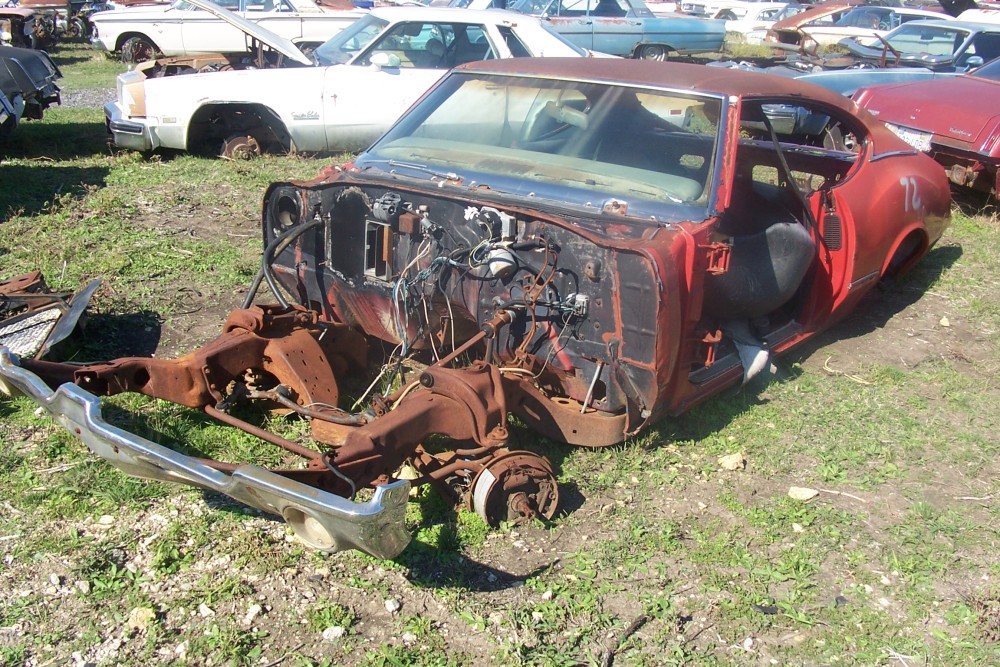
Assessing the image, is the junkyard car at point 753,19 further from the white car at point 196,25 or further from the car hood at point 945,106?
the car hood at point 945,106

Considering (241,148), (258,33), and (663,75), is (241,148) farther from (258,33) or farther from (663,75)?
(663,75)

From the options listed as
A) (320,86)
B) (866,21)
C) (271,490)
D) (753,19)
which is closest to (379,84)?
(320,86)

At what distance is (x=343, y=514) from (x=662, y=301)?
4.74 ft

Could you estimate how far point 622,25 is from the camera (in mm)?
15492

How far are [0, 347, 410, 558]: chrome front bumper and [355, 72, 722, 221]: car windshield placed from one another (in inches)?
69.3

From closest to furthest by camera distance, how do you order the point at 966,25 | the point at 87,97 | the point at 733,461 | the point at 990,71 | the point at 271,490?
the point at 271,490
the point at 733,461
the point at 990,71
the point at 966,25
the point at 87,97

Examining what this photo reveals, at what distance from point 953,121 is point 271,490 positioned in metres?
6.72

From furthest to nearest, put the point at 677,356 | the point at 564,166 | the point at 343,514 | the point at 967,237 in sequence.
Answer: the point at 967,237 → the point at 564,166 → the point at 677,356 → the point at 343,514

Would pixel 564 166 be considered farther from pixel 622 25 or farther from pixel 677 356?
pixel 622 25

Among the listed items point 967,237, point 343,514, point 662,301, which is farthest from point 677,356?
point 967,237

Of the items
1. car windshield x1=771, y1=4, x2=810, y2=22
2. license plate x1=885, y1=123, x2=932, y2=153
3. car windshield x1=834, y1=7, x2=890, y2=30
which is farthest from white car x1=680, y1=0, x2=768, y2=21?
license plate x1=885, y1=123, x2=932, y2=153

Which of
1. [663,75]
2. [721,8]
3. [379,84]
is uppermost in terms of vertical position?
[721,8]

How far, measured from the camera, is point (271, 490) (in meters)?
2.53

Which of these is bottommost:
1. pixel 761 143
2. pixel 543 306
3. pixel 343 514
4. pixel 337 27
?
pixel 343 514
